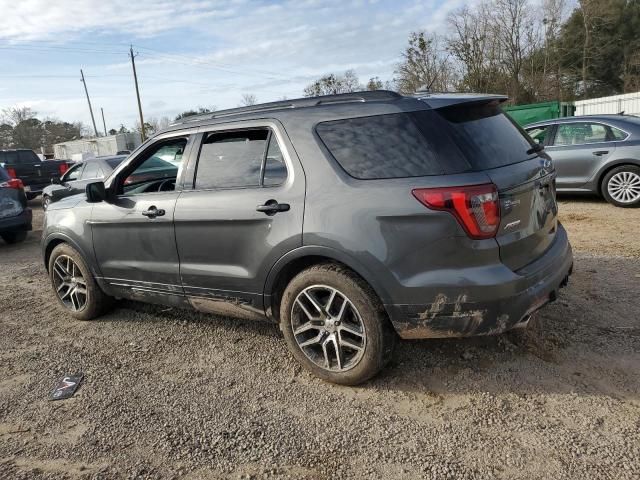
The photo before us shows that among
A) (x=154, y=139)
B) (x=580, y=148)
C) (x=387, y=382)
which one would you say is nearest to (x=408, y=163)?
(x=387, y=382)

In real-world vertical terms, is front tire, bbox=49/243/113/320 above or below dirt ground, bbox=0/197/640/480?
above

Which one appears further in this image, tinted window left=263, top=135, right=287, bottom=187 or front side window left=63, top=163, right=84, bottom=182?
front side window left=63, top=163, right=84, bottom=182

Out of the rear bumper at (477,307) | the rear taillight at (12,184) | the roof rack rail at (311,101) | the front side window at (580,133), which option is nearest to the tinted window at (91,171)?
the rear taillight at (12,184)

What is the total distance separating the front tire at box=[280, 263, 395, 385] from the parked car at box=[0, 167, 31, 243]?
288 inches

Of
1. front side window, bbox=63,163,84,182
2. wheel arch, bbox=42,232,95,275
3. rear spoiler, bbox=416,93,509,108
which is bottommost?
wheel arch, bbox=42,232,95,275

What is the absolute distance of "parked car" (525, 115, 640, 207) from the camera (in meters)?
7.89

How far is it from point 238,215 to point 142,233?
1082 millimetres

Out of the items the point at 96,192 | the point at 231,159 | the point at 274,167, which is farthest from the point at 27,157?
the point at 274,167

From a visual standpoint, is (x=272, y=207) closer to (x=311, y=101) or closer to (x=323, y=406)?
(x=311, y=101)

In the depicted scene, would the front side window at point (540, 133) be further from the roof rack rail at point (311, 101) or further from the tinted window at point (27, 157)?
the tinted window at point (27, 157)

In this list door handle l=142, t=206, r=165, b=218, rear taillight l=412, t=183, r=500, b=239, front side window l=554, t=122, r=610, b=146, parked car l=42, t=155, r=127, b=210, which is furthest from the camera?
parked car l=42, t=155, r=127, b=210

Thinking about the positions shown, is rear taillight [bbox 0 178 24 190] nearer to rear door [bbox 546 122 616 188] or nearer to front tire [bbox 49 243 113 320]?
front tire [bbox 49 243 113 320]

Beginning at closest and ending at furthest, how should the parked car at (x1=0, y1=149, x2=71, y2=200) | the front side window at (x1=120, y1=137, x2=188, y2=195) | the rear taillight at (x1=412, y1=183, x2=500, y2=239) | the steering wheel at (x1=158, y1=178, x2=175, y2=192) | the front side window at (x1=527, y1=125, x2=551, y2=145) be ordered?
1. the rear taillight at (x1=412, y1=183, x2=500, y2=239)
2. the front side window at (x1=120, y1=137, x2=188, y2=195)
3. the steering wheel at (x1=158, y1=178, x2=175, y2=192)
4. the front side window at (x1=527, y1=125, x2=551, y2=145)
5. the parked car at (x1=0, y1=149, x2=71, y2=200)

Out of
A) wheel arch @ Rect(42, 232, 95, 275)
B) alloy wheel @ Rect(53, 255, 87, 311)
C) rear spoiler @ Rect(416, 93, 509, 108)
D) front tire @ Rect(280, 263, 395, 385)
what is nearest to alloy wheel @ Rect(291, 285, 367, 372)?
front tire @ Rect(280, 263, 395, 385)
